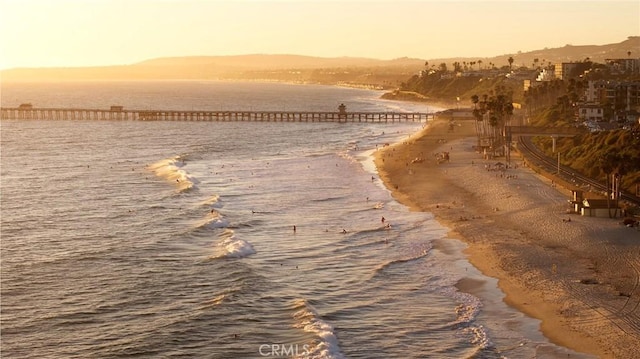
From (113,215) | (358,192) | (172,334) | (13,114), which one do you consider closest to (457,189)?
(358,192)

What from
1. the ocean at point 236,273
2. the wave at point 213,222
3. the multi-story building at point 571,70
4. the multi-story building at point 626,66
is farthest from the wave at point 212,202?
the multi-story building at point 571,70

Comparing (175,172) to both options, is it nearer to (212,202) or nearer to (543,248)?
(212,202)

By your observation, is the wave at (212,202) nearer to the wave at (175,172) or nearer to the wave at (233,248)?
the wave at (175,172)

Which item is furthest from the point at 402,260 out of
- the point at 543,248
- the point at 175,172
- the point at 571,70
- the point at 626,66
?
the point at 571,70

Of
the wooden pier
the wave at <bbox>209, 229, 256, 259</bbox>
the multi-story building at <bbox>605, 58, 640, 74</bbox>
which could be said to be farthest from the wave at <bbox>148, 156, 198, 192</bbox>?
the multi-story building at <bbox>605, 58, 640, 74</bbox>

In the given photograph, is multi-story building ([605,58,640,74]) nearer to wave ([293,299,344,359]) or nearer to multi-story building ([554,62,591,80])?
multi-story building ([554,62,591,80])

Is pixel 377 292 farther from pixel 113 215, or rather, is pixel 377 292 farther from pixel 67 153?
pixel 67 153
